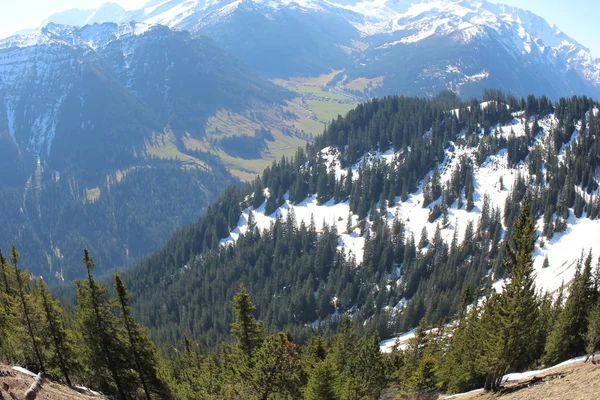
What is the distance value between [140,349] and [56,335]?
415 inches

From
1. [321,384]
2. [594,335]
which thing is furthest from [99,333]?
[594,335]

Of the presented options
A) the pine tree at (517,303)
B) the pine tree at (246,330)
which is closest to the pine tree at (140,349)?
the pine tree at (246,330)

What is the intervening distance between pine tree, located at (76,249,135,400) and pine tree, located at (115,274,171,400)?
113 centimetres

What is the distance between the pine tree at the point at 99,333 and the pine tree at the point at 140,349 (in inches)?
44.4

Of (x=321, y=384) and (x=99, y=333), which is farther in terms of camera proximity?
(x=321, y=384)

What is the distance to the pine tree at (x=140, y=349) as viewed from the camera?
1791 inches

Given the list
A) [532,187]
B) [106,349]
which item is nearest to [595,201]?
[532,187]

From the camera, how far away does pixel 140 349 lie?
49.4m

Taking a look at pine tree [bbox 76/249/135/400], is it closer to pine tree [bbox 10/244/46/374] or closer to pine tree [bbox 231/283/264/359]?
pine tree [bbox 10/244/46/374]

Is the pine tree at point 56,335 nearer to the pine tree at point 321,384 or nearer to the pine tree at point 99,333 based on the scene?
the pine tree at point 99,333

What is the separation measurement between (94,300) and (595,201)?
174 meters

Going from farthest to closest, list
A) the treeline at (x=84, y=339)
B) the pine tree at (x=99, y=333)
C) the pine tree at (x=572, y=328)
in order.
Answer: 1. the pine tree at (x=572, y=328)
2. the treeline at (x=84, y=339)
3. the pine tree at (x=99, y=333)

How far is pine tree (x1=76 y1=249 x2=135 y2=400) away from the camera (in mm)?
45438

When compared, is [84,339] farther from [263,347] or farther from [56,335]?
[263,347]
